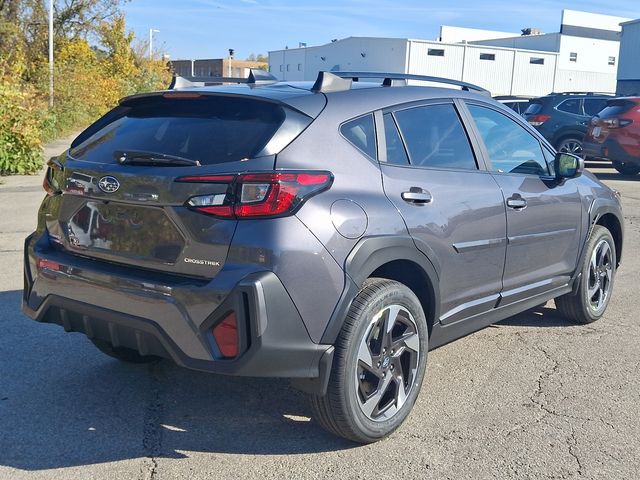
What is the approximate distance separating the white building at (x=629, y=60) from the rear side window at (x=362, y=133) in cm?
3924

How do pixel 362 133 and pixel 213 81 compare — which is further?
pixel 213 81

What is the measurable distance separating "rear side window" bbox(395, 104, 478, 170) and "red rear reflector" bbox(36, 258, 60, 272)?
6.21 ft

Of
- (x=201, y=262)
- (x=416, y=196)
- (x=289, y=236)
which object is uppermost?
(x=416, y=196)

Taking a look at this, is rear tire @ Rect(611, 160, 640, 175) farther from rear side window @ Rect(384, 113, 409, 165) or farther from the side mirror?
rear side window @ Rect(384, 113, 409, 165)

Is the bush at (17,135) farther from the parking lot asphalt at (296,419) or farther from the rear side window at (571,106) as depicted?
the rear side window at (571,106)

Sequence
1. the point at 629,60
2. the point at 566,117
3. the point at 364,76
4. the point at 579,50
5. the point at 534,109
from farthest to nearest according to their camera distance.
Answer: the point at 579,50 → the point at 629,60 → the point at 534,109 → the point at 566,117 → the point at 364,76

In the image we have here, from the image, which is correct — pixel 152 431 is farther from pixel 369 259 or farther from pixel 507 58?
pixel 507 58

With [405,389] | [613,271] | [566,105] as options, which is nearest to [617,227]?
[613,271]

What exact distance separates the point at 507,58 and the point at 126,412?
5588 centimetres

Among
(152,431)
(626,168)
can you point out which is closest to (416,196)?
(152,431)

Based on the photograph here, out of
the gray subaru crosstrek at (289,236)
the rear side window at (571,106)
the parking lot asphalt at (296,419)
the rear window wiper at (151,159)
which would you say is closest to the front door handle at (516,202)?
the gray subaru crosstrek at (289,236)

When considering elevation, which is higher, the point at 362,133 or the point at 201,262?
the point at 362,133

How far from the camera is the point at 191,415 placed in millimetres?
3930

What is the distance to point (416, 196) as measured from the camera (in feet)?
12.4
